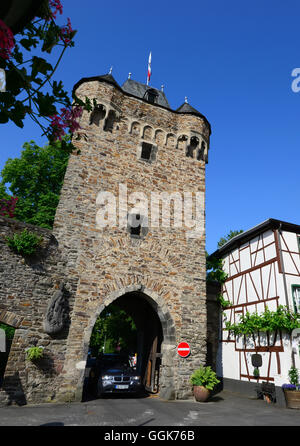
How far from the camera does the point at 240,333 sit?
1189 centimetres

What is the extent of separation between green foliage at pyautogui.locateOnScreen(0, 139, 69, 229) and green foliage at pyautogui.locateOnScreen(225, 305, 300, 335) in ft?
32.5

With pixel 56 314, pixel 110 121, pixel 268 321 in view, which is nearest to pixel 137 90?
pixel 110 121

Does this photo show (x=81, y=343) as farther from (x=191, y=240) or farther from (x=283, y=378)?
(x=283, y=378)

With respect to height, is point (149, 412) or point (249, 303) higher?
point (249, 303)

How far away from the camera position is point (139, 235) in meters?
10.6

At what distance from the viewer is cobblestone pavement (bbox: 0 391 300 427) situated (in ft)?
18.7

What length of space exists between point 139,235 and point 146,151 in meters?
4.12

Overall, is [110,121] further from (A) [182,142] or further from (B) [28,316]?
(B) [28,316]

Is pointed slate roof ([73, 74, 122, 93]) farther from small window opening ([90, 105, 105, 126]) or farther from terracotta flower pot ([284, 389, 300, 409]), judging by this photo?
terracotta flower pot ([284, 389, 300, 409])

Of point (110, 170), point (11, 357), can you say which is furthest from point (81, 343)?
point (110, 170)

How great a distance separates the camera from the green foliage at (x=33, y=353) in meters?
7.37

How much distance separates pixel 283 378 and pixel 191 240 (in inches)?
226

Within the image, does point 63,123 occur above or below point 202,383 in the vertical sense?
above

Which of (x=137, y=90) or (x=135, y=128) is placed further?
(x=137, y=90)
